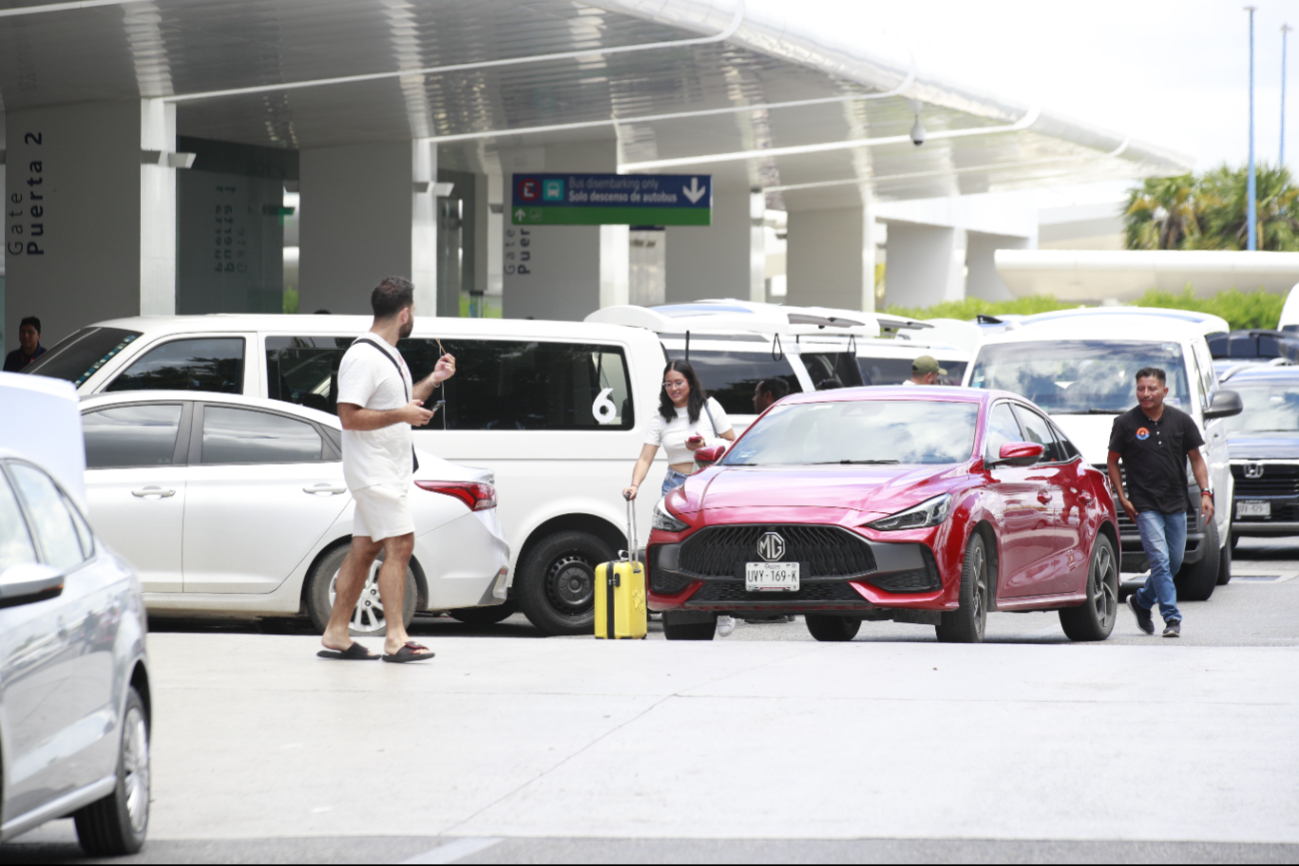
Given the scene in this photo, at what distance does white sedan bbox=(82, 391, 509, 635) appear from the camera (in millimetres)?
10703

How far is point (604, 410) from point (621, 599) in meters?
1.97

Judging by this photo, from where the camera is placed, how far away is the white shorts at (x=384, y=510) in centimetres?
909

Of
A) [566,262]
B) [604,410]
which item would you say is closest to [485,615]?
[604,410]

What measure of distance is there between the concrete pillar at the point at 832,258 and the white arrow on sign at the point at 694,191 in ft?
49.3

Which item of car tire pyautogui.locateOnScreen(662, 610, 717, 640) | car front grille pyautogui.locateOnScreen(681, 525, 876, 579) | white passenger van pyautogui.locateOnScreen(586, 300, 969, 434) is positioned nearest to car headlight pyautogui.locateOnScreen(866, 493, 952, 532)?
car front grille pyautogui.locateOnScreen(681, 525, 876, 579)

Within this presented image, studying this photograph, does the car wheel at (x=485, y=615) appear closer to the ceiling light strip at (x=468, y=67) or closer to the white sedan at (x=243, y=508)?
the white sedan at (x=243, y=508)

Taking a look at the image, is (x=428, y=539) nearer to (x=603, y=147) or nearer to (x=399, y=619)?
(x=399, y=619)

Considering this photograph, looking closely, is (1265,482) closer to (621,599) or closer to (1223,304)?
(621,599)

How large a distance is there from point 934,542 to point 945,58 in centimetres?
1494

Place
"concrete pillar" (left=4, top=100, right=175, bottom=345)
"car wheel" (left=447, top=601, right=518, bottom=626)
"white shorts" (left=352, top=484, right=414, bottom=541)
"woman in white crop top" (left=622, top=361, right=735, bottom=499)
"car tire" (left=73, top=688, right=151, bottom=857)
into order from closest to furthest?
1. "car tire" (left=73, top=688, right=151, bottom=857)
2. "white shorts" (left=352, top=484, right=414, bottom=541)
3. "woman in white crop top" (left=622, top=361, right=735, bottom=499)
4. "car wheel" (left=447, top=601, right=518, bottom=626)
5. "concrete pillar" (left=4, top=100, right=175, bottom=345)

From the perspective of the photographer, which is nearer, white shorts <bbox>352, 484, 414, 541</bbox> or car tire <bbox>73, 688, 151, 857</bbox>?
car tire <bbox>73, 688, 151, 857</bbox>

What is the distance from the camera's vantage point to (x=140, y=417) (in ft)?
35.8

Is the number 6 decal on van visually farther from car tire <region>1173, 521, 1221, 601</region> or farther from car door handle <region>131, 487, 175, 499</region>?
car tire <region>1173, 521, 1221, 601</region>

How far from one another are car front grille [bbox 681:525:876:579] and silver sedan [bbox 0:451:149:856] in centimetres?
461
